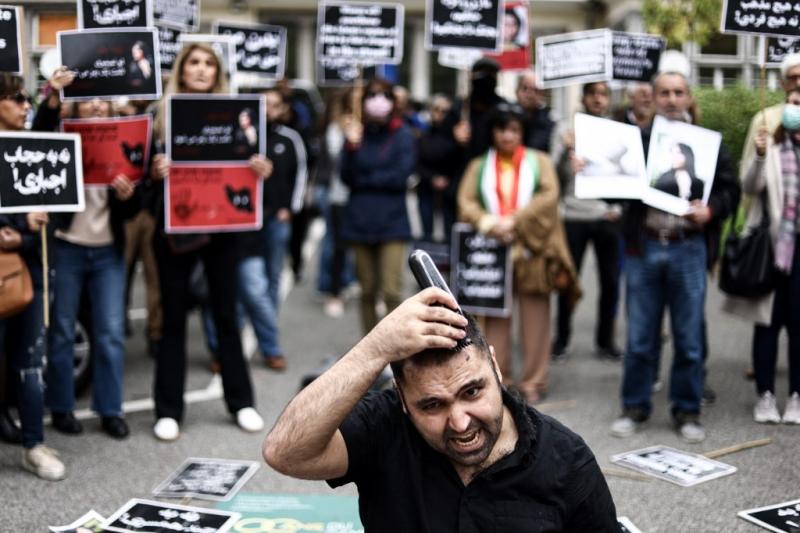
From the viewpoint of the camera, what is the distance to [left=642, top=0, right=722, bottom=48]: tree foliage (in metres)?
6.75

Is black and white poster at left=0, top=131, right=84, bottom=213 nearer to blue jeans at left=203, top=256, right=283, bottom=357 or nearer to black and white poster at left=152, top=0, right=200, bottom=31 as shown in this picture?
black and white poster at left=152, top=0, right=200, bottom=31

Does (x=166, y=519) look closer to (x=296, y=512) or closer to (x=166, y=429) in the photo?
(x=296, y=512)

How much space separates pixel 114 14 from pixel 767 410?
4.34 meters

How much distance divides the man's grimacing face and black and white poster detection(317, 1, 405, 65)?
5.77m

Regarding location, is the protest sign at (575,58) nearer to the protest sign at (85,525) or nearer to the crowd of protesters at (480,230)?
the crowd of protesters at (480,230)

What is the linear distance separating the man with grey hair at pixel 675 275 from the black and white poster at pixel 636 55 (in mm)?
1230

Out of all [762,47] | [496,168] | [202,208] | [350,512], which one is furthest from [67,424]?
[762,47]

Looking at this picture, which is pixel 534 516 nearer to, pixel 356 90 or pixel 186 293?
pixel 186 293

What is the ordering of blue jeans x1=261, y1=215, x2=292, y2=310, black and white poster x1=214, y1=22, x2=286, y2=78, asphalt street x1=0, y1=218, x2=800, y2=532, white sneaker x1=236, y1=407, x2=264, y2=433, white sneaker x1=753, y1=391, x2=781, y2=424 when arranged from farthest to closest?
blue jeans x1=261, y1=215, x2=292, y2=310
black and white poster x1=214, y1=22, x2=286, y2=78
white sneaker x1=236, y1=407, x2=264, y2=433
white sneaker x1=753, y1=391, x2=781, y2=424
asphalt street x1=0, y1=218, x2=800, y2=532

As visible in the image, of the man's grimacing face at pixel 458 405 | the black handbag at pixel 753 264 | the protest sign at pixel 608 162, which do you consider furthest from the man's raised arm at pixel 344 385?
the black handbag at pixel 753 264

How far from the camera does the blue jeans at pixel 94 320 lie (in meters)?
5.38

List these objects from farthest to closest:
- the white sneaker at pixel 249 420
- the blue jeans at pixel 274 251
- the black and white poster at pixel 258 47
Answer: the blue jeans at pixel 274 251, the black and white poster at pixel 258 47, the white sneaker at pixel 249 420

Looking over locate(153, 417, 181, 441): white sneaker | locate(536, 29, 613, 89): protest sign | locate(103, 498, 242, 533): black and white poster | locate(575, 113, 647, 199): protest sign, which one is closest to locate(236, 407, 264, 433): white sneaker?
locate(153, 417, 181, 441): white sneaker

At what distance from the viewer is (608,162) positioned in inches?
204
